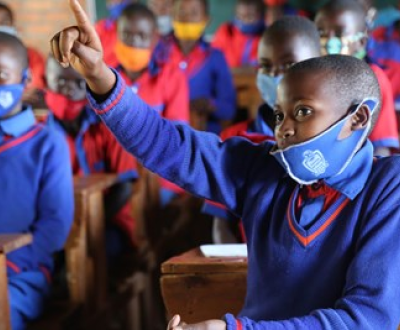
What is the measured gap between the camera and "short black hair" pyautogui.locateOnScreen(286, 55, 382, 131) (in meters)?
1.28

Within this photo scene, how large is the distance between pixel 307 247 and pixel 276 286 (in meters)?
0.11

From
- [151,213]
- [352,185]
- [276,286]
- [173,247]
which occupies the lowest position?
[173,247]

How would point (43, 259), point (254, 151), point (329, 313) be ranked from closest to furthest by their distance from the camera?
1. point (329, 313)
2. point (254, 151)
3. point (43, 259)

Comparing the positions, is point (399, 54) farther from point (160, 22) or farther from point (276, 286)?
point (276, 286)

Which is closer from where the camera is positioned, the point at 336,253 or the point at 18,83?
the point at 336,253

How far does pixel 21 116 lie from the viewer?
7.18ft

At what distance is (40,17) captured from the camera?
633cm

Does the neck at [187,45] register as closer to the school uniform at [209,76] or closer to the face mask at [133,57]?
the school uniform at [209,76]

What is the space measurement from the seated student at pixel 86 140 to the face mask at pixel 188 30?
1.63m

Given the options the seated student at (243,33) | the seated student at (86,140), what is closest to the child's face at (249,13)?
the seated student at (243,33)

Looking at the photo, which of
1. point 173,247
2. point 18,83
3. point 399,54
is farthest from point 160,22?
point 18,83

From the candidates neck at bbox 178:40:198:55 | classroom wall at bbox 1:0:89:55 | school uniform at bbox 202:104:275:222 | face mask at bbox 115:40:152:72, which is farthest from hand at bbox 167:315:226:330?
classroom wall at bbox 1:0:89:55

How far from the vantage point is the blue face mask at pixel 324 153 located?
1.26 metres

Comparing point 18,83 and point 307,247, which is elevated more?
point 18,83
